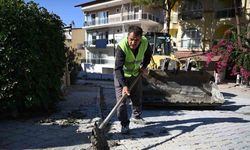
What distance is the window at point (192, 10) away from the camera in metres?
35.6

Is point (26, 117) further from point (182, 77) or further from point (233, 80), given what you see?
point (233, 80)

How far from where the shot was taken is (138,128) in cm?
677

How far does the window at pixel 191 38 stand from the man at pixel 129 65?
29378 mm

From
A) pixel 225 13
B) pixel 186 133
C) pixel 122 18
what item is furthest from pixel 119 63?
pixel 122 18

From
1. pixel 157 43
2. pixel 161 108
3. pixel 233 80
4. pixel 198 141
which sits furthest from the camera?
pixel 233 80

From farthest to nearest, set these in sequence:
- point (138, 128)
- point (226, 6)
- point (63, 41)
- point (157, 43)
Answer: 1. point (226, 6)
2. point (157, 43)
3. point (63, 41)
4. point (138, 128)

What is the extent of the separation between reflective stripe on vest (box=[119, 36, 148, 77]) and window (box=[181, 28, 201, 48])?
29524mm

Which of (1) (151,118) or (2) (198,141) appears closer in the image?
(2) (198,141)

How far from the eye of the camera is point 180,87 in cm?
1003

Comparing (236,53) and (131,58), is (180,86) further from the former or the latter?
(236,53)

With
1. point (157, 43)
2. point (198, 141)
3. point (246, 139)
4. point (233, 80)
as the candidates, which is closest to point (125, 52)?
point (198, 141)

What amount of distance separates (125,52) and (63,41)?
3026 millimetres

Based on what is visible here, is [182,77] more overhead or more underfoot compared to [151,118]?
more overhead

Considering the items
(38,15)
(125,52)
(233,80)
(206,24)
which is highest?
(206,24)
